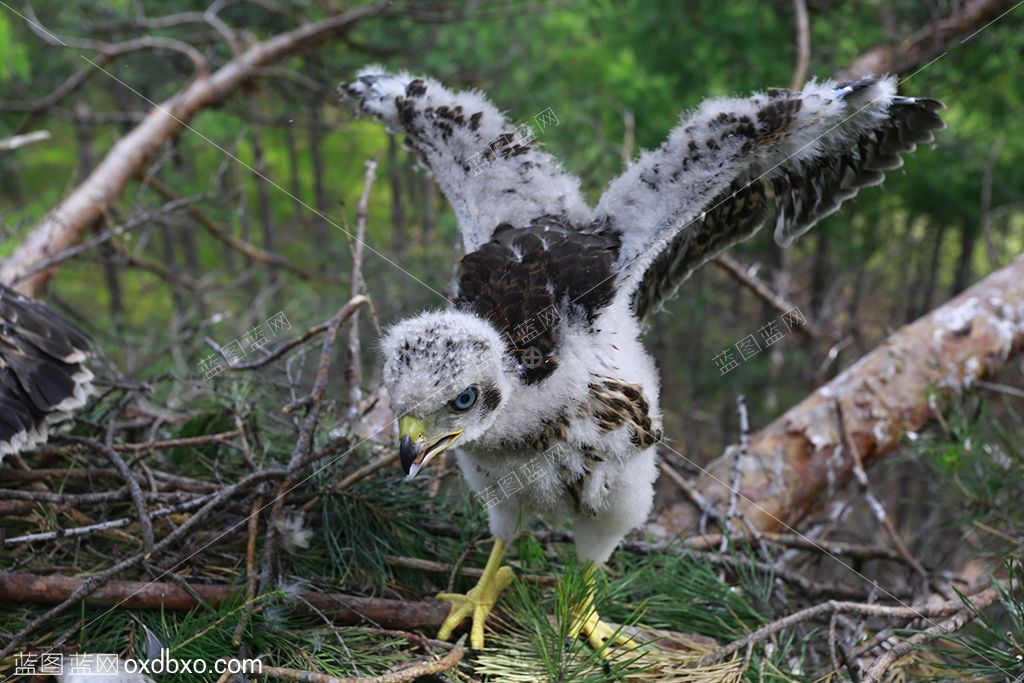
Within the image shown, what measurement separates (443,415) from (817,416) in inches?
87.1

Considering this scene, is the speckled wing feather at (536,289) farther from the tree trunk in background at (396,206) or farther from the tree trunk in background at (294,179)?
the tree trunk in background at (294,179)

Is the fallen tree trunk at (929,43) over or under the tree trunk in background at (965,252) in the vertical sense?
under

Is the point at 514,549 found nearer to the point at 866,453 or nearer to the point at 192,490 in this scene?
the point at 192,490

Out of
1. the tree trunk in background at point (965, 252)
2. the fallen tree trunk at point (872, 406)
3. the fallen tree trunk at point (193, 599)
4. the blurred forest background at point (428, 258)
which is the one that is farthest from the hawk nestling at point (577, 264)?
the tree trunk in background at point (965, 252)

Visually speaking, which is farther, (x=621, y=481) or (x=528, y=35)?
(x=528, y=35)

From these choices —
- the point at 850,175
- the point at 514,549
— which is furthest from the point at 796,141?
the point at 514,549

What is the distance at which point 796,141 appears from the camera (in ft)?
8.32

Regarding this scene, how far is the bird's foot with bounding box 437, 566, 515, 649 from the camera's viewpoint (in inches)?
87.4

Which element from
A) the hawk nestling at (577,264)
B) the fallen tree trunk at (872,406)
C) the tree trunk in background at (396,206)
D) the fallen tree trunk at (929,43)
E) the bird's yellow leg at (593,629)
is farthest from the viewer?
the tree trunk in background at (396,206)

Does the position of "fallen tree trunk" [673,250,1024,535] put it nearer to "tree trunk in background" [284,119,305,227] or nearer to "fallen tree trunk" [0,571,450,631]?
"fallen tree trunk" [0,571,450,631]

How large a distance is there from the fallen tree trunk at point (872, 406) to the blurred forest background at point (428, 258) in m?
0.15

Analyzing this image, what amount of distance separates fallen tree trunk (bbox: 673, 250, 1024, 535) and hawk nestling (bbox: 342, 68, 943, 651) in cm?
96

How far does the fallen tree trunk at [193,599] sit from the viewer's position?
6.77 feet

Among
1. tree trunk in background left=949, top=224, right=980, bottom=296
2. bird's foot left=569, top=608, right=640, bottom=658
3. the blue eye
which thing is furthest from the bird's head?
tree trunk in background left=949, top=224, right=980, bottom=296
